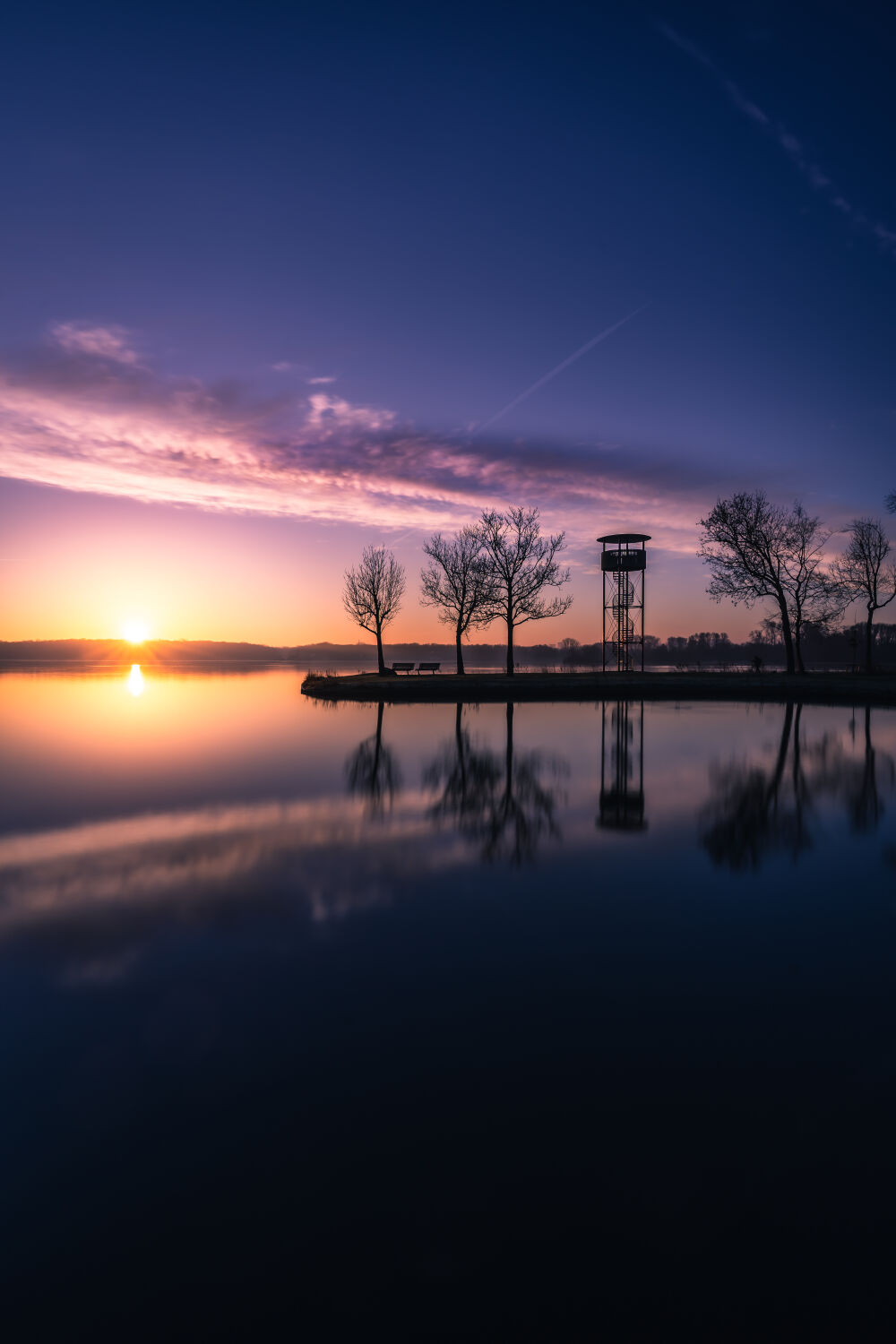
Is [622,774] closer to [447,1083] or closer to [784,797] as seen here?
[784,797]

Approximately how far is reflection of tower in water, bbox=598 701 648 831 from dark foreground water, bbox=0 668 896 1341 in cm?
79

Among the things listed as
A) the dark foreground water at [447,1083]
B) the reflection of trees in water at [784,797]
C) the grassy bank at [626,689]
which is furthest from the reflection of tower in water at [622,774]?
the grassy bank at [626,689]

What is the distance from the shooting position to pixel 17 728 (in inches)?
1039

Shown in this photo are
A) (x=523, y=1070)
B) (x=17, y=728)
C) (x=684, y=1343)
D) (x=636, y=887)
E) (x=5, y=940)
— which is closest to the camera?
(x=684, y=1343)

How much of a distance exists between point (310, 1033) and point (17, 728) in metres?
26.8

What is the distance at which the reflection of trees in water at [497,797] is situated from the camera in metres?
10.7

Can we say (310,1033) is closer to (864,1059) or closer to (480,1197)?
(480,1197)

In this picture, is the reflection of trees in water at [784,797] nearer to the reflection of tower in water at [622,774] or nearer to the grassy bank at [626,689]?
the reflection of tower in water at [622,774]

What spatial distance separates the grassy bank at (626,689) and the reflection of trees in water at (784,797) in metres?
24.5

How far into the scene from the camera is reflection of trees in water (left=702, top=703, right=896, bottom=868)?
409 inches

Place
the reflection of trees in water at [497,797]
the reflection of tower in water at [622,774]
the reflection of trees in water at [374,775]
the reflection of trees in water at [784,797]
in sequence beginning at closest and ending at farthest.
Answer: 1. the reflection of trees in water at [784,797]
2. the reflection of trees in water at [497,797]
3. the reflection of tower in water at [622,774]
4. the reflection of trees in water at [374,775]

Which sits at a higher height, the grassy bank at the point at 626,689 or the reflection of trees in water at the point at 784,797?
the grassy bank at the point at 626,689

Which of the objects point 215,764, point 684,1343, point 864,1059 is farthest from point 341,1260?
point 215,764

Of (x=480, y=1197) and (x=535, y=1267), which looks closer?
(x=535, y=1267)
